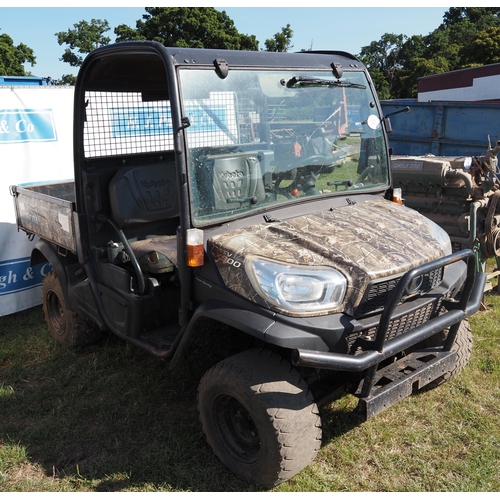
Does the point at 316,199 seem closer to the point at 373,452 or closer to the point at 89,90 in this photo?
the point at 373,452

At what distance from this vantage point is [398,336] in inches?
112

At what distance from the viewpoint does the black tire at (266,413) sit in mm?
2729

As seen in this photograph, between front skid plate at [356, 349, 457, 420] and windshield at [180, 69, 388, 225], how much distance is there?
1173mm

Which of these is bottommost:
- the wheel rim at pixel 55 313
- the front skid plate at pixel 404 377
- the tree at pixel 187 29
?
the wheel rim at pixel 55 313

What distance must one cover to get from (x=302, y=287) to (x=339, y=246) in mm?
368

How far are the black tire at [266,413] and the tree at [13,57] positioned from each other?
31759 millimetres

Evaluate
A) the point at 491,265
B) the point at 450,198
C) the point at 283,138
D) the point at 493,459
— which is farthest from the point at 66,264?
the point at 491,265

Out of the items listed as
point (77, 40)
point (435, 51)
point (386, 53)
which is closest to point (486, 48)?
point (435, 51)

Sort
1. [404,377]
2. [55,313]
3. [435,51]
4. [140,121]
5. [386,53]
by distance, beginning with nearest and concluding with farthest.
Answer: [404,377] < [140,121] < [55,313] < [435,51] < [386,53]

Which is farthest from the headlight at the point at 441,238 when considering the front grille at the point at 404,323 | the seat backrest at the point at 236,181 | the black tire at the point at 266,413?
the black tire at the point at 266,413

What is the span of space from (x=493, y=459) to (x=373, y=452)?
0.67m

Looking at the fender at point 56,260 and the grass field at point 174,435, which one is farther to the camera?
the fender at point 56,260

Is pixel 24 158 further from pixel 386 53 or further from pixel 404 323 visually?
pixel 386 53

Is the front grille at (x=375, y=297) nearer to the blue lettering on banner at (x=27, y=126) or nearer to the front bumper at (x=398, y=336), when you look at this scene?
the front bumper at (x=398, y=336)
